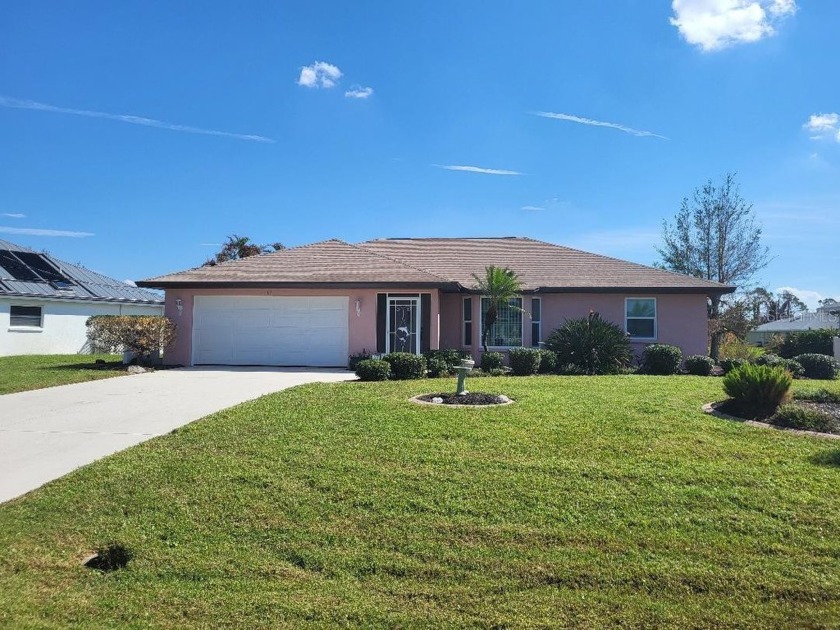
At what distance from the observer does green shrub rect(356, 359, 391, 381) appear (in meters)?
13.5

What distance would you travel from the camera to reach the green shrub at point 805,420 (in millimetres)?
7914

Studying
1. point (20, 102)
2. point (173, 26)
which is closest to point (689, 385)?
point (173, 26)

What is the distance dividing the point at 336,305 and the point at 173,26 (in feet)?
28.6

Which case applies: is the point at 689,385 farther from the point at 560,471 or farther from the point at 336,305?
the point at 336,305

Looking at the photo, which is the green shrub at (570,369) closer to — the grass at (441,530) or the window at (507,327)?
the window at (507,327)

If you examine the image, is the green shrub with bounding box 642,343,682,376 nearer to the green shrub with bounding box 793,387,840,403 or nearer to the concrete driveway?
the green shrub with bounding box 793,387,840,403

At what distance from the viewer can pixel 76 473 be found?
6.52 m

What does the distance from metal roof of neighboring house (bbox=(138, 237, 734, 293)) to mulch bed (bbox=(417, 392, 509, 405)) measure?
7420 mm

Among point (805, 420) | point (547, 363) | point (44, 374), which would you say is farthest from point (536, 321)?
point (44, 374)

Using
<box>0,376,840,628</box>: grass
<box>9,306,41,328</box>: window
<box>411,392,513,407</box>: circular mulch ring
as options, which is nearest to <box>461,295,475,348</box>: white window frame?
<box>411,392,513,407</box>: circular mulch ring

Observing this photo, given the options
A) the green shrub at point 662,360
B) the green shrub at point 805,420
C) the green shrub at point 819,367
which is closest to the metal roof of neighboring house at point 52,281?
the green shrub at point 662,360

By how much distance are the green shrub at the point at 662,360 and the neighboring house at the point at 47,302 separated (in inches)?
975

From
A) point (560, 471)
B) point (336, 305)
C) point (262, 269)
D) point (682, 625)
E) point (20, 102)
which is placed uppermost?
point (20, 102)

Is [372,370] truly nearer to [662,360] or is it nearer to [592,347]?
[592,347]
